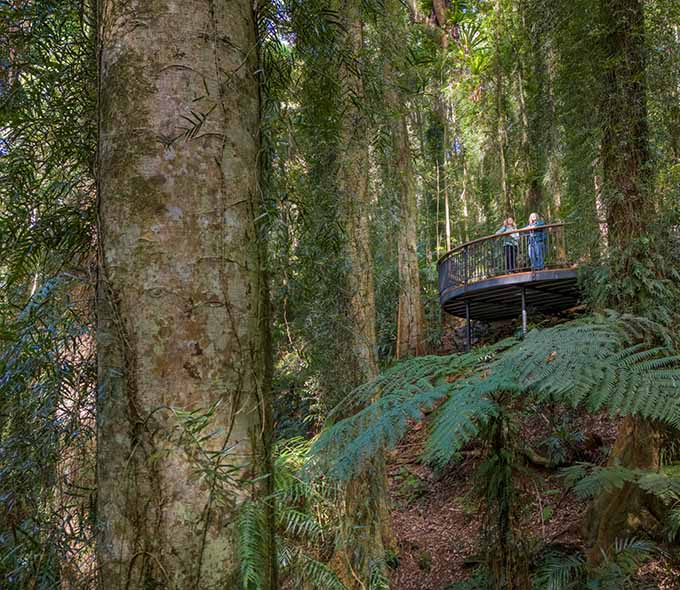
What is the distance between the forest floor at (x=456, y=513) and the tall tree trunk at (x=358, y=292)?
1.97ft

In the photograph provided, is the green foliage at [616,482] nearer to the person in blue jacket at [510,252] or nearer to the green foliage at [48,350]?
the green foliage at [48,350]

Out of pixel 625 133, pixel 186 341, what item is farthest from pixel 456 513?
pixel 186 341

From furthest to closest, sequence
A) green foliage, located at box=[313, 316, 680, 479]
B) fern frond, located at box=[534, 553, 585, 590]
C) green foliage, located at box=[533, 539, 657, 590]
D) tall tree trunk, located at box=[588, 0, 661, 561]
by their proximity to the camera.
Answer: tall tree trunk, located at box=[588, 0, 661, 561]
fern frond, located at box=[534, 553, 585, 590]
green foliage, located at box=[533, 539, 657, 590]
green foliage, located at box=[313, 316, 680, 479]

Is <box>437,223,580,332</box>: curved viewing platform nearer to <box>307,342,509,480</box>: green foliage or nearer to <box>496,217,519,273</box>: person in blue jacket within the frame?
<box>496,217,519,273</box>: person in blue jacket

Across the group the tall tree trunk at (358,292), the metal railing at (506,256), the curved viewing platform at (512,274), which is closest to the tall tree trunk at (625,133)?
the tall tree trunk at (358,292)

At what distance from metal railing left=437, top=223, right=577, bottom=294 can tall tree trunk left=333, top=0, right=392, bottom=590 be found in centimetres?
523

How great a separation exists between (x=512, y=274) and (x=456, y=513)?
15.9 ft

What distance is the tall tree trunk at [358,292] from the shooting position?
4.28 meters

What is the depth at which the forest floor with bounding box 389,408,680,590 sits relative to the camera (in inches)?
208

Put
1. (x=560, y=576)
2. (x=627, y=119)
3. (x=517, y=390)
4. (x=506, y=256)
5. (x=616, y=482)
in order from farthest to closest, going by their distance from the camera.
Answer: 1. (x=506, y=256)
2. (x=627, y=119)
3. (x=560, y=576)
4. (x=616, y=482)
5. (x=517, y=390)

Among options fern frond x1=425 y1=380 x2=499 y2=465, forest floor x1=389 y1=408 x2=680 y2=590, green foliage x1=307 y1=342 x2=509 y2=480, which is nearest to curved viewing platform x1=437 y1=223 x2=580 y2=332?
forest floor x1=389 y1=408 x2=680 y2=590

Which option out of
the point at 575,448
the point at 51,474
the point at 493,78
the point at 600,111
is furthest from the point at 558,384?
the point at 493,78

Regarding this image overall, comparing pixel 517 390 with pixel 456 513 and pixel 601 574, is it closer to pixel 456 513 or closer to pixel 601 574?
pixel 601 574

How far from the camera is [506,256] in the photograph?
10211 mm
